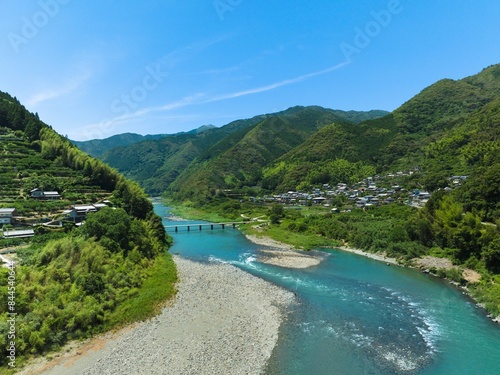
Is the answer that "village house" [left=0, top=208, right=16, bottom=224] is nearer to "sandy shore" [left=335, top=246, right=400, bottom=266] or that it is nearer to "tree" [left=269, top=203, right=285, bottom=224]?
"sandy shore" [left=335, top=246, right=400, bottom=266]

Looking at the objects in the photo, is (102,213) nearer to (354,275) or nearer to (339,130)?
(354,275)

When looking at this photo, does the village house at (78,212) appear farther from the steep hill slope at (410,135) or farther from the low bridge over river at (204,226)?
the steep hill slope at (410,135)

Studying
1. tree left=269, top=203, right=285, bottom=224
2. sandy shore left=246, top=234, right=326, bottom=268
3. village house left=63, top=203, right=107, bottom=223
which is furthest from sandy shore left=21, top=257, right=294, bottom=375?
tree left=269, top=203, right=285, bottom=224

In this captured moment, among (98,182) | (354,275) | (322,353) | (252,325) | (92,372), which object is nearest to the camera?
(92,372)

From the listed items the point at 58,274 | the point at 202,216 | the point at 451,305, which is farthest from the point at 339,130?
the point at 58,274

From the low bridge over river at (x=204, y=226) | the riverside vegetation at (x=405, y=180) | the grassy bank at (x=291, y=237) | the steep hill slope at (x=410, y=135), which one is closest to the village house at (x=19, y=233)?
the grassy bank at (x=291, y=237)
